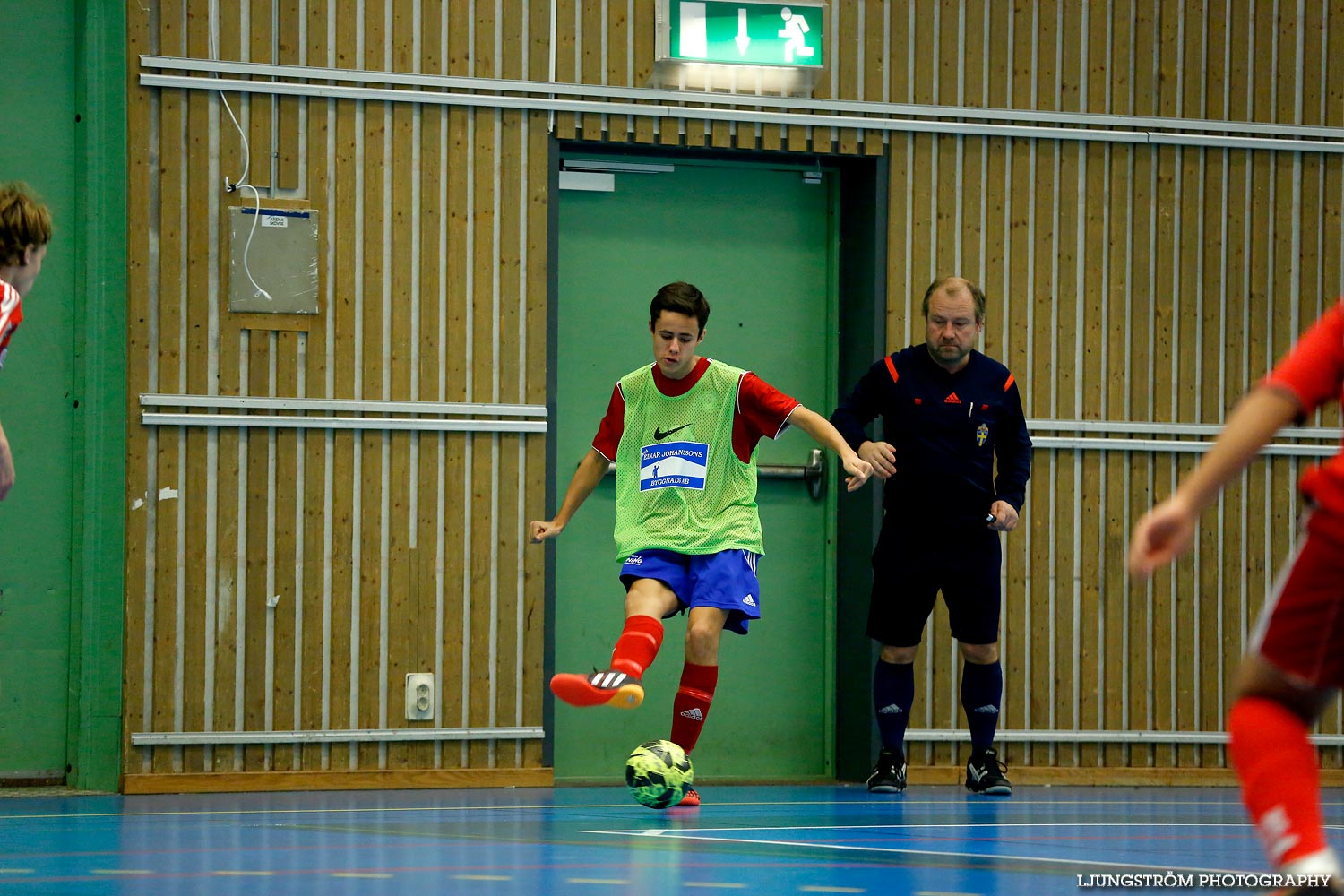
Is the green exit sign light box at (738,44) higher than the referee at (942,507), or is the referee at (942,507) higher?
the green exit sign light box at (738,44)

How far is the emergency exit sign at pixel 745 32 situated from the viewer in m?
7.69

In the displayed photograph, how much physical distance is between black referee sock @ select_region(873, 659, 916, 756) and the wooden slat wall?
3.13ft

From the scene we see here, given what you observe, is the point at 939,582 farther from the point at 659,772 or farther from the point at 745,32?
the point at 745,32

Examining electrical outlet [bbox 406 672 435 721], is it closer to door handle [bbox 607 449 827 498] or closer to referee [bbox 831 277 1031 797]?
door handle [bbox 607 449 827 498]

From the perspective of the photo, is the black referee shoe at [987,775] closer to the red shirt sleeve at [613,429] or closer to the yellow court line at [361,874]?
the red shirt sleeve at [613,429]

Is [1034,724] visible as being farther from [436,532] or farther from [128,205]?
[128,205]

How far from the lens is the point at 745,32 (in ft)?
25.4

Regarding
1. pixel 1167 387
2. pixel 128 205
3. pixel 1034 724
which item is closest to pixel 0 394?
pixel 128 205

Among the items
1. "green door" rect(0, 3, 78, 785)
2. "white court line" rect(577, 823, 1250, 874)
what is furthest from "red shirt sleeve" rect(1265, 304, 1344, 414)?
"green door" rect(0, 3, 78, 785)

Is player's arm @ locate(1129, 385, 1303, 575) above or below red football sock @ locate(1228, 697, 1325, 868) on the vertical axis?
above

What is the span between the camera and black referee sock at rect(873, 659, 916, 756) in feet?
22.9

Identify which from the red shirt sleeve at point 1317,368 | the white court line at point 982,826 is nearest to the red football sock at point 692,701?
the white court line at point 982,826

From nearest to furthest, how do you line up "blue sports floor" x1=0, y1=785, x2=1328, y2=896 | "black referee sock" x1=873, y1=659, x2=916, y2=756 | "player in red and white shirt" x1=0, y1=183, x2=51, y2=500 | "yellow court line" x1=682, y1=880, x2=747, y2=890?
"yellow court line" x1=682, y1=880, x2=747, y2=890 → "blue sports floor" x1=0, y1=785, x2=1328, y2=896 → "player in red and white shirt" x1=0, y1=183, x2=51, y2=500 → "black referee sock" x1=873, y1=659, x2=916, y2=756

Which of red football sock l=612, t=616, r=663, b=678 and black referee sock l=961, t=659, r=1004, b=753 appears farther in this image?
black referee sock l=961, t=659, r=1004, b=753
